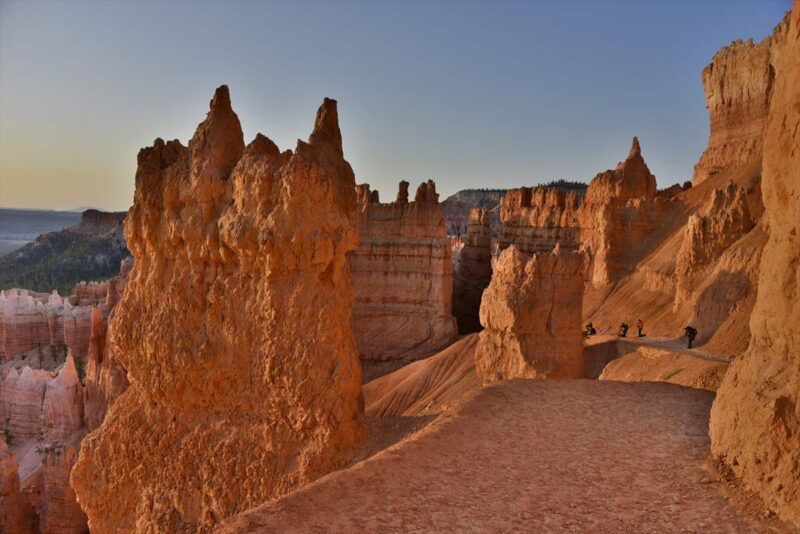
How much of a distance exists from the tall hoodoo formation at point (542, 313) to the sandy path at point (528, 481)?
7.69m

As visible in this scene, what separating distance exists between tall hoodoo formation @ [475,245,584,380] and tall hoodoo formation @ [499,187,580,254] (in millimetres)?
21797

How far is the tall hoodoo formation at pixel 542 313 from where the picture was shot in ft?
55.1

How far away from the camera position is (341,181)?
10477mm

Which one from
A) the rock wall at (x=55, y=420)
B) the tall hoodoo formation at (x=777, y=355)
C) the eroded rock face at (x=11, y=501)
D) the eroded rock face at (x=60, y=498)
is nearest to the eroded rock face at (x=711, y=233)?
the tall hoodoo formation at (x=777, y=355)

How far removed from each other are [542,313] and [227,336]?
9344 mm

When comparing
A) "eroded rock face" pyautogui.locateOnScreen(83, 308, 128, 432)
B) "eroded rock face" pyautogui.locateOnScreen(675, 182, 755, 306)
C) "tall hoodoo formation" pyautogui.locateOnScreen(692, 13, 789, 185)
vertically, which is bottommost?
"eroded rock face" pyautogui.locateOnScreen(83, 308, 128, 432)

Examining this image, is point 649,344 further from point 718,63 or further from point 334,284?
point 718,63

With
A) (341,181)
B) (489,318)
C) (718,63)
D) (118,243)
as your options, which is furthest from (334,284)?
(118,243)

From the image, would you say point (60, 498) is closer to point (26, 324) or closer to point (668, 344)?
point (668, 344)

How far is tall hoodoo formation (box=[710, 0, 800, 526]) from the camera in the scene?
5.58 meters

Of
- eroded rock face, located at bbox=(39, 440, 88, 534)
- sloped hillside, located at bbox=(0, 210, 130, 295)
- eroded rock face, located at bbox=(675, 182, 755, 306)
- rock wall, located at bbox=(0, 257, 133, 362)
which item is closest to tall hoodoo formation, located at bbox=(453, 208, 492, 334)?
eroded rock face, located at bbox=(675, 182, 755, 306)

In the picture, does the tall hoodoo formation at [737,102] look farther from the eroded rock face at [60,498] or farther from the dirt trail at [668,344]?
the eroded rock face at [60,498]

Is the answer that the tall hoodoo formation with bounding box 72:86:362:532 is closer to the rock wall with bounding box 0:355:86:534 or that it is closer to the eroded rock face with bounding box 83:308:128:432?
the rock wall with bounding box 0:355:86:534

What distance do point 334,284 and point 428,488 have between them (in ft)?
15.0
